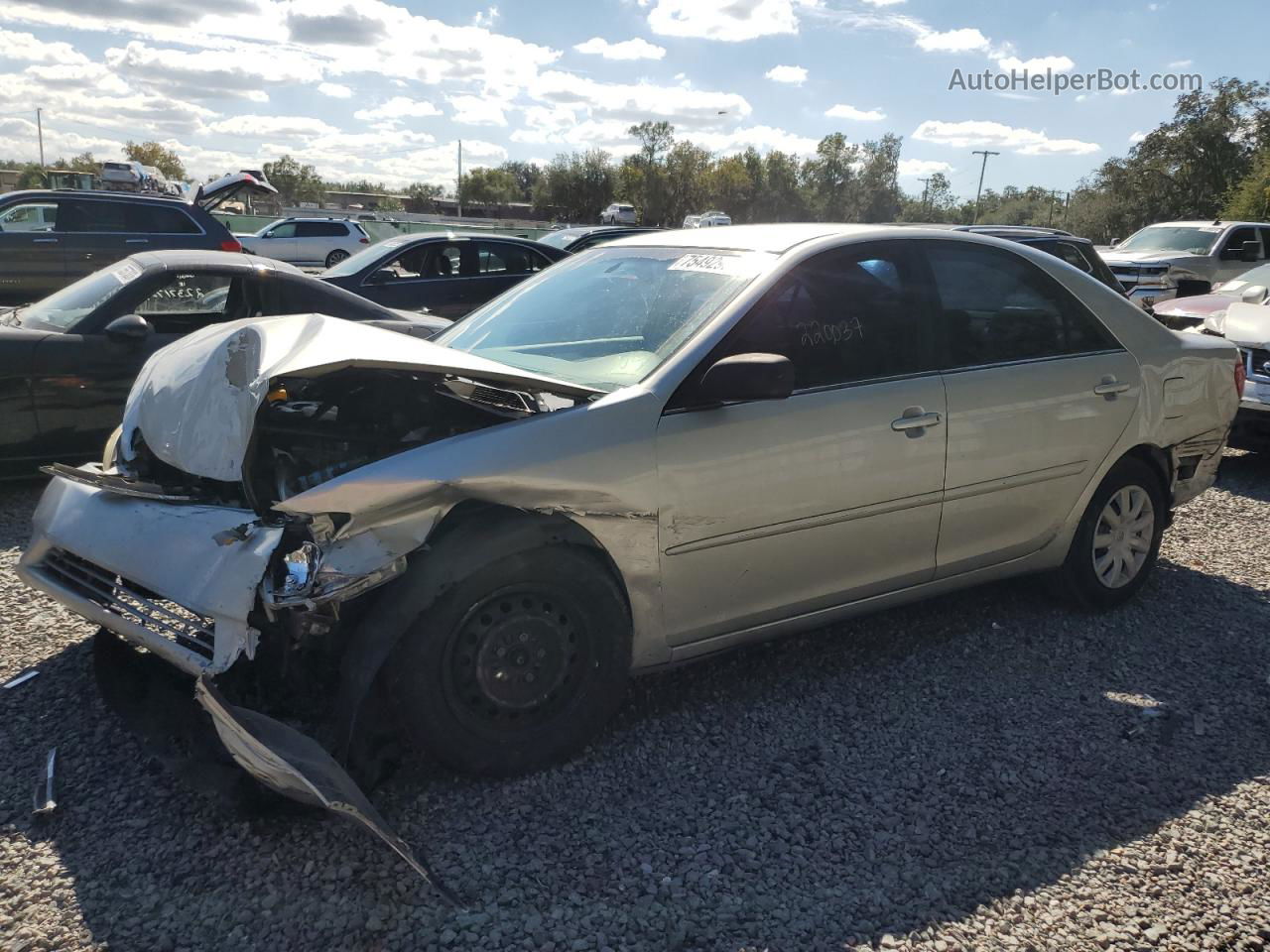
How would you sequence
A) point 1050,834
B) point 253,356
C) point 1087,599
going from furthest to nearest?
point 1087,599, point 253,356, point 1050,834

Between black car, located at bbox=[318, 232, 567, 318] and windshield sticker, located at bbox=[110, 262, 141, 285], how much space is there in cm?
351

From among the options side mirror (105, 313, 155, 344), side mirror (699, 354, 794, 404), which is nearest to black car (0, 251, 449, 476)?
side mirror (105, 313, 155, 344)

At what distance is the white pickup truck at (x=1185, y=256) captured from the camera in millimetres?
14570

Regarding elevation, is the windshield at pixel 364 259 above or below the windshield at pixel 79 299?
above

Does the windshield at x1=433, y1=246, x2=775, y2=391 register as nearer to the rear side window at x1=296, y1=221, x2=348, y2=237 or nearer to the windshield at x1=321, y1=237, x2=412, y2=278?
the windshield at x1=321, y1=237, x2=412, y2=278

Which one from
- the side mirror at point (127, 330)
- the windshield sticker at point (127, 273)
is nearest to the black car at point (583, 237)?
the windshield sticker at point (127, 273)

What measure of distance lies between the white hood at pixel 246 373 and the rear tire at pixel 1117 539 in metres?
2.57

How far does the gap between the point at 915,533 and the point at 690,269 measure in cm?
134

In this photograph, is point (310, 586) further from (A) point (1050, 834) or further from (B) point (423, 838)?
(A) point (1050, 834)

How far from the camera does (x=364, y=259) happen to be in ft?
34.6

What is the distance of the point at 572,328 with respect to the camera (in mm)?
3795

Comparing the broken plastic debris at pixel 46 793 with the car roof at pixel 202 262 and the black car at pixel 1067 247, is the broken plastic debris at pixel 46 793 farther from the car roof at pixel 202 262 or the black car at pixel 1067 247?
the black car at pixel 1067 247

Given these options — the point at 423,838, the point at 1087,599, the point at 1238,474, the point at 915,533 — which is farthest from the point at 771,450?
the point at 1238,474

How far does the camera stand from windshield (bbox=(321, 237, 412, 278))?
33.7 feet
